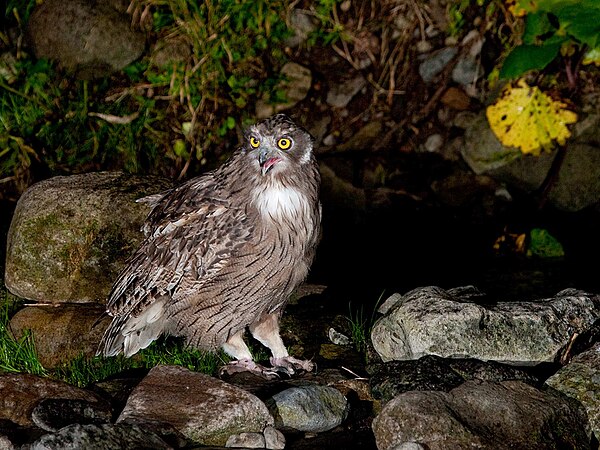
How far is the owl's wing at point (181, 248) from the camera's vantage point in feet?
18.6

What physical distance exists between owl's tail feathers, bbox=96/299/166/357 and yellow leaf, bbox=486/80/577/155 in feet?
15.0

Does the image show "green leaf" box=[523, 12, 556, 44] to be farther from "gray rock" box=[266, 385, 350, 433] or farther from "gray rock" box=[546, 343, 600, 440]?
"gray rock" box=[266, 385, 350, 433]

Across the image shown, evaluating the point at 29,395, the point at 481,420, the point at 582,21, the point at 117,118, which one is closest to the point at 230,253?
the point at 29,395

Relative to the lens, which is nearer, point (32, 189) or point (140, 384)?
point (140, 384)

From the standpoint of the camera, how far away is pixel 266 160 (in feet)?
17.9

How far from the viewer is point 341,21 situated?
33.0 ft

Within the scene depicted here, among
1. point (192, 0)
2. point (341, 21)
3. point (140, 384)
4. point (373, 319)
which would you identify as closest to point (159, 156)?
point (192, 0)

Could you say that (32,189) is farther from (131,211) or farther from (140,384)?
(140,384)

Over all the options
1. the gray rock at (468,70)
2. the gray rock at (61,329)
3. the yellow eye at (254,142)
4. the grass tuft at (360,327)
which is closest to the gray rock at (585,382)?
the grass tuft at (360,327)

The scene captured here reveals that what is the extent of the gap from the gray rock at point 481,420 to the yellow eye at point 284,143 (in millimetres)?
1447

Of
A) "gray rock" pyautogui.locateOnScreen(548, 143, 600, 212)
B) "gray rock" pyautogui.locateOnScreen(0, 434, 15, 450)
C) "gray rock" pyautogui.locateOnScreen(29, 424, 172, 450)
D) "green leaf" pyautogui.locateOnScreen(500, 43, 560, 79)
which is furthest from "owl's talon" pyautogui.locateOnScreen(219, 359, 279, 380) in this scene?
"gray rock" pyautogui.locateOnScreen(548, 143, 600, 212)

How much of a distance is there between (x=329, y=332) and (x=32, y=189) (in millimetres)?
2276

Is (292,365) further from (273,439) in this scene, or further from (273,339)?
(273,439)

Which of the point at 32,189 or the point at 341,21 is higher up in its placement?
the point at 341,21
